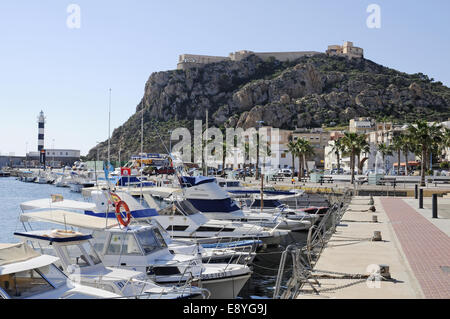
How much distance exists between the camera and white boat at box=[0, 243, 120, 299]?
10.4 metres

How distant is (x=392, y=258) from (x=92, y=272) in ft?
35.8

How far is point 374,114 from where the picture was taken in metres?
180

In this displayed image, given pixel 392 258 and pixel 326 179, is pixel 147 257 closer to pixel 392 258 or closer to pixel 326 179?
pixel 392 258

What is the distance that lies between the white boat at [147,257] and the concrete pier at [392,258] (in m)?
3.24

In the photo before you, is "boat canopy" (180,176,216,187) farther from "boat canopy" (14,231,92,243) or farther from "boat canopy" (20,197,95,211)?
"boat canopy" (14,231,92,243)

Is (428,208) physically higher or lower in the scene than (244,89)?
lower

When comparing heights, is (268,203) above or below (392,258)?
below

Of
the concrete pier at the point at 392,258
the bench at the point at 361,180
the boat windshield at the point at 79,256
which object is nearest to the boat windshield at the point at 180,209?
the concrete pier at the point at 392,258

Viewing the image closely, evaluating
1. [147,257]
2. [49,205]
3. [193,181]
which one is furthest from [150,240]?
[193,181]

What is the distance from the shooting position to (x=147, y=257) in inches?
640
